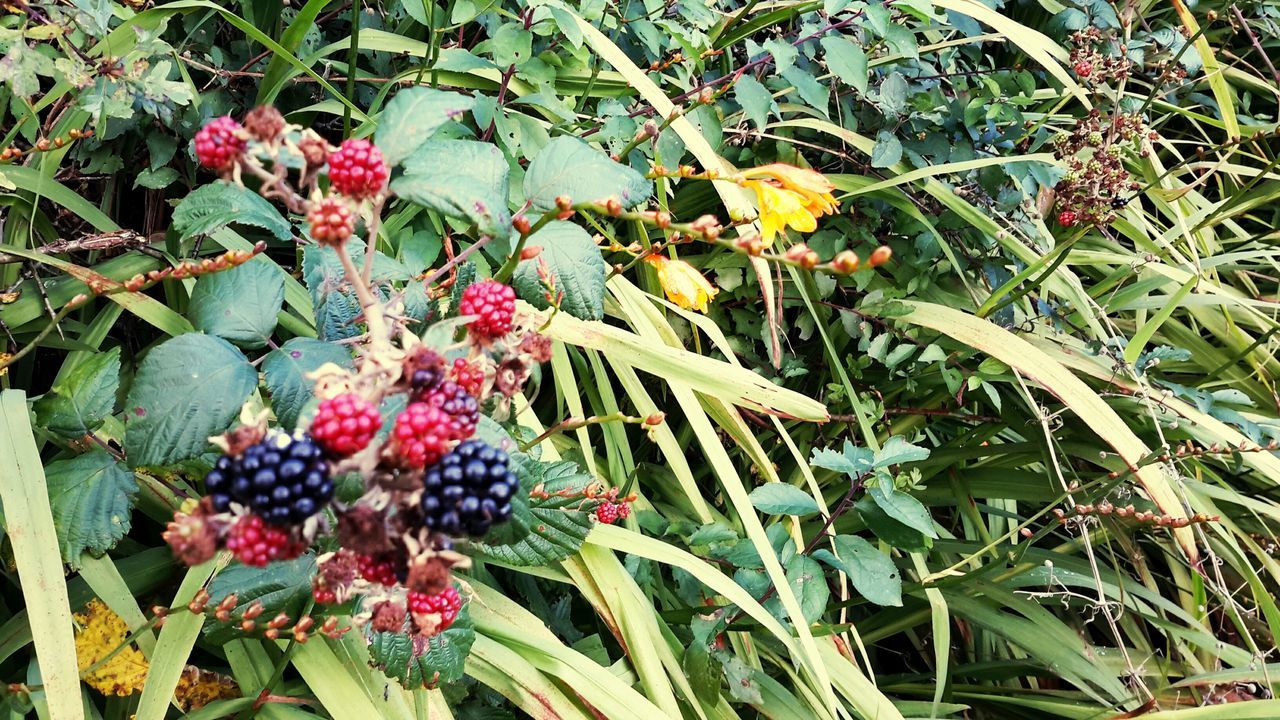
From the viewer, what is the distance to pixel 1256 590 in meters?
1.21

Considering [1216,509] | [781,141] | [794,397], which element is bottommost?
[1216,509]

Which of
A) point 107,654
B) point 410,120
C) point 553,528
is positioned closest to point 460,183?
point 410,120

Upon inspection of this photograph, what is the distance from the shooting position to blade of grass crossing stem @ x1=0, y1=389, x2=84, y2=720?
70 centimetres

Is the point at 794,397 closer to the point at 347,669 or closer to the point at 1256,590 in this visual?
the point at 347,669

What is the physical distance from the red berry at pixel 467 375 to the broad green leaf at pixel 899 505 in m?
0.62

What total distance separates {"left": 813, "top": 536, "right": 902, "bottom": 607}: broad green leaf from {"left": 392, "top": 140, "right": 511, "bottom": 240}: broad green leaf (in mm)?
604

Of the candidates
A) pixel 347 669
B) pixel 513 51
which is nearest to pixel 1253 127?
pixel 513 51

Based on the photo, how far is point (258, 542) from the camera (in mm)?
374

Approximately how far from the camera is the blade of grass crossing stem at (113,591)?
80cm

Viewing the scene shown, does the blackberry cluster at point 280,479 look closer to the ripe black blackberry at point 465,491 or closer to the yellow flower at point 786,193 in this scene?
the ripe black blackberry at point 465,491

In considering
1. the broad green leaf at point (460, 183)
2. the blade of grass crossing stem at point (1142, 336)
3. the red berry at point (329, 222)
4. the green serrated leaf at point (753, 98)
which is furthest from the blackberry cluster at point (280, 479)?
the blade of grass crossing stem at point (1142, 336)

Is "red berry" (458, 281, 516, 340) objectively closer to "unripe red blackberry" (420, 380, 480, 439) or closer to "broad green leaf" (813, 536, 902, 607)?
"unripe red blackberry" (420, 380, 480, 439)

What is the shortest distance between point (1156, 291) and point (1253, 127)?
0.47 meters

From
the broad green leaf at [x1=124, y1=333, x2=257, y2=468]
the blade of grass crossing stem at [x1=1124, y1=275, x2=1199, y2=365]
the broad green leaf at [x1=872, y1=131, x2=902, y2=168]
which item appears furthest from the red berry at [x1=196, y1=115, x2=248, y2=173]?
the blade of grass crossing stem at [x1=1124, y1=275, x2=1199, y2=365]
